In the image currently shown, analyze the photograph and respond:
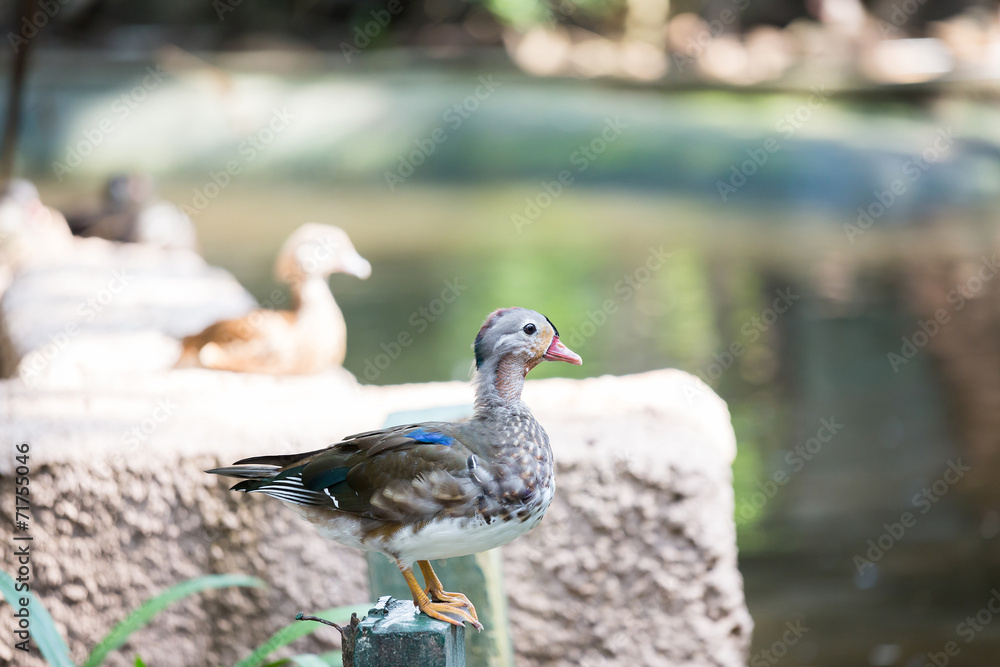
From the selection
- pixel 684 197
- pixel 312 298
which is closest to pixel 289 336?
pixel 312 298

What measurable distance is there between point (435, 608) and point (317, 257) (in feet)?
8.19

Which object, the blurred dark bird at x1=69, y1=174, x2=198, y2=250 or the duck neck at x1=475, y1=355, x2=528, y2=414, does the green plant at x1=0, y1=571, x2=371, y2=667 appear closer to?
the duck neck at x1=475, y1=355, x2=528, y2=414

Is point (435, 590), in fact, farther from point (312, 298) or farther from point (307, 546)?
point (312, 298)

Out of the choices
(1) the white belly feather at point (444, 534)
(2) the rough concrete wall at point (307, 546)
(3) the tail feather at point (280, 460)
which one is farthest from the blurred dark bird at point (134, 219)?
(1) the white belly feather at point (444, 534)

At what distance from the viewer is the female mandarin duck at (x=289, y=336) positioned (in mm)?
3283

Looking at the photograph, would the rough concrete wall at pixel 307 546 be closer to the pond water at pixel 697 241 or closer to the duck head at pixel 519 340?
the duck head at pixel 519 340

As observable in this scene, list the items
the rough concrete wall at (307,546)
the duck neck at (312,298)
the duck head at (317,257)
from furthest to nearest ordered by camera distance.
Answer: the duck head at (317,257)
the duck neck at (312,298)
the rough concrete wall at (307,546)

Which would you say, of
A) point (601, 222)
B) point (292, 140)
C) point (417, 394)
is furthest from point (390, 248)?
point (417, 394)

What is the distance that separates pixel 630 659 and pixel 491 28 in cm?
1454

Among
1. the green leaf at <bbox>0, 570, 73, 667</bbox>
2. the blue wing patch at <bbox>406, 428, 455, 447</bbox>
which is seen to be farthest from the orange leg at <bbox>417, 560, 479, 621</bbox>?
the green leaf at <bbox>0, 570, 73, 667</bbox>

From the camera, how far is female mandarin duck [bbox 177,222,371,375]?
3283 millimetres

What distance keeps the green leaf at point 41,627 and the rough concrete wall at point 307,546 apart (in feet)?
1.06

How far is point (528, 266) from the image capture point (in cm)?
841

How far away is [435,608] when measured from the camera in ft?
4.54
